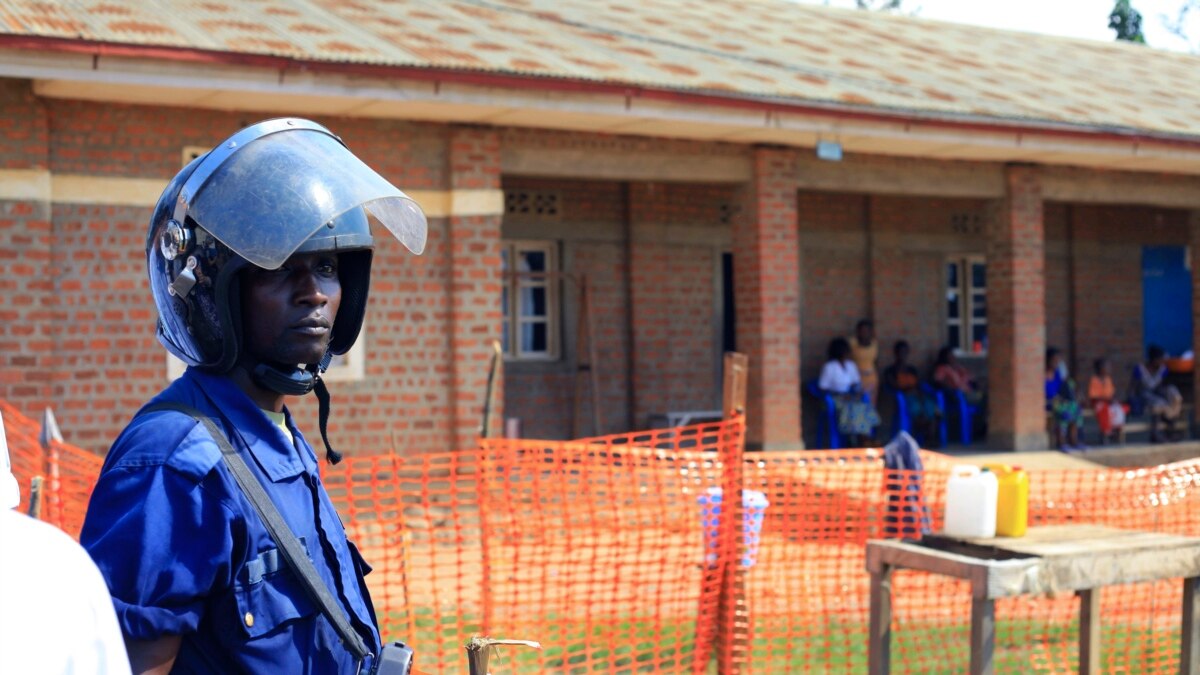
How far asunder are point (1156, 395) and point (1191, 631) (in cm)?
1167

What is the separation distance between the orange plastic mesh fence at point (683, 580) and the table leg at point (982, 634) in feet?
3.95

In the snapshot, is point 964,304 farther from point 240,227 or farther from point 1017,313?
point 240,227

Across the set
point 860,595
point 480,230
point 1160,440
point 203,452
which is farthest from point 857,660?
point 1160,440

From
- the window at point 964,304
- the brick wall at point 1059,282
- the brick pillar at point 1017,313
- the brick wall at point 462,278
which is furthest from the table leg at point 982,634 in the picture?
the brick wall at point 1059,282

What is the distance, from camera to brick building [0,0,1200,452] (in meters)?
9.03

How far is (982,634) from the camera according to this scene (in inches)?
189

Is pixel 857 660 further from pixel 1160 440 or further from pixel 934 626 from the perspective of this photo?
pixel 1160 440

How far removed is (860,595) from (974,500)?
2622 mm

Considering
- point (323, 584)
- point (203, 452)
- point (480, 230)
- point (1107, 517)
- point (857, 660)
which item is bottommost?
point (857, 660)

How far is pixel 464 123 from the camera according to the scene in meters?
10.5

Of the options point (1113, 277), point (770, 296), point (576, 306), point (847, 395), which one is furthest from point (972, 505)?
point (1113, 277)

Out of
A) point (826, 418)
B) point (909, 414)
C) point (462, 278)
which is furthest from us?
point (909, 414)

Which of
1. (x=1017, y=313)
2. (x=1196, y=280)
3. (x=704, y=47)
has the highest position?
(x=704, y=47)

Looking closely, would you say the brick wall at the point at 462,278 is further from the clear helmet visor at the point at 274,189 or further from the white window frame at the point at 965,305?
the clear helmet visor at the point at 274,189
